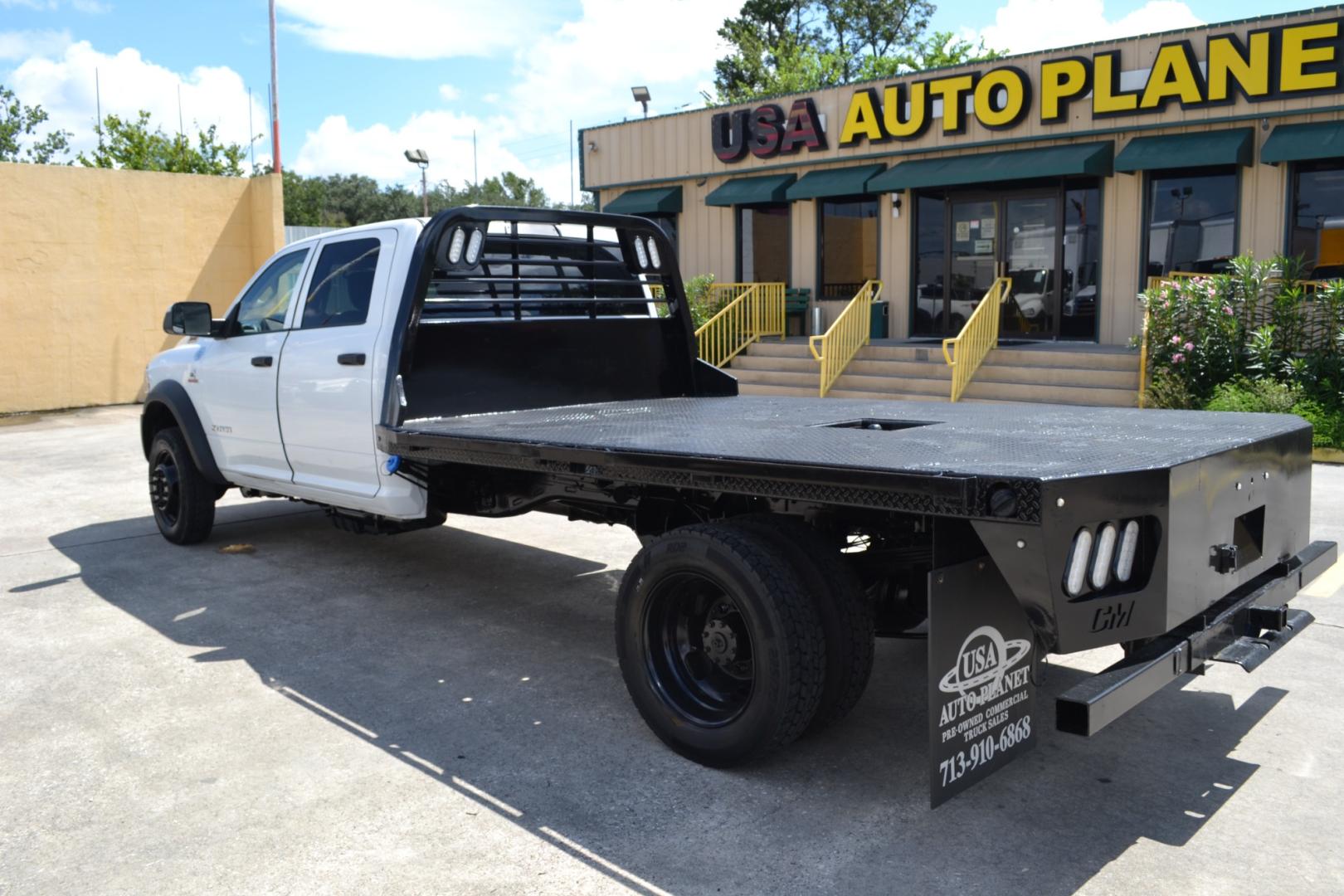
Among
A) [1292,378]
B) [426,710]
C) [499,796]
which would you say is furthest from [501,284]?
[1292,378]

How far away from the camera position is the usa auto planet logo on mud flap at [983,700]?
3.11 m

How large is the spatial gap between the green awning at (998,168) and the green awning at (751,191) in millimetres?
1955

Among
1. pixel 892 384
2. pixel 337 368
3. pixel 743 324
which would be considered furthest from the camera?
pixel 743 324

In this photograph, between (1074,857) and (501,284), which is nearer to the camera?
(1074,857)

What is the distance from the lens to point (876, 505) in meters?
3.11

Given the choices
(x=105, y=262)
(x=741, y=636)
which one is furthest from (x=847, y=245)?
(x=741, y=636)

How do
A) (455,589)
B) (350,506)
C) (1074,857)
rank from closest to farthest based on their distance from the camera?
(1074,857) < (350,506) < (455,589)

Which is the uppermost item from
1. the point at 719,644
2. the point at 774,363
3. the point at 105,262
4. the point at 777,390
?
the point at 105,262

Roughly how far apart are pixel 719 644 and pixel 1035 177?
1400cm

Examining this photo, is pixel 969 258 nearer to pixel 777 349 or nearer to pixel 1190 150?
pixel 777 349

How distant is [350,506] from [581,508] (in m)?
1.40

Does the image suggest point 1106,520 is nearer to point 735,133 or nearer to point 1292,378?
point 1292,378

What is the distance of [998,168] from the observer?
16438 millimetres

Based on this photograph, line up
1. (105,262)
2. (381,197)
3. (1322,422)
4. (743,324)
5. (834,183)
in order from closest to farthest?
(1322,422) → (834,183) → (105,262) → (743,324) → (381,197)
